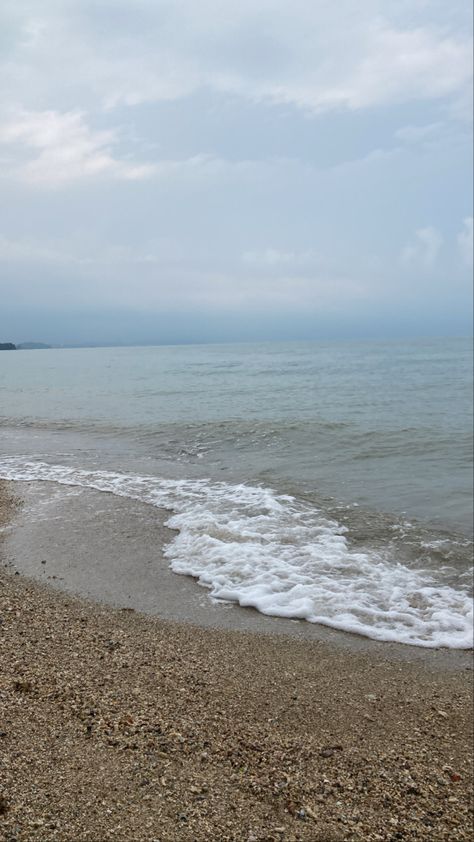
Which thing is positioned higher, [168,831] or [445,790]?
[168,831]

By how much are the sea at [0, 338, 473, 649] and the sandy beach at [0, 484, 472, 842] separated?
1080mm

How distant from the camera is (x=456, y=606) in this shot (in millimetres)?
6266

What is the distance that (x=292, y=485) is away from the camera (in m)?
11.5

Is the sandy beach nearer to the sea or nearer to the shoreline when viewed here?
the shoreline

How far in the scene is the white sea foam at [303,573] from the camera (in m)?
5.85

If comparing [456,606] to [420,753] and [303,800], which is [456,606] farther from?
[303,800]

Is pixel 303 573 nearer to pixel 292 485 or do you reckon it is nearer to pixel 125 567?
pixel 125 567

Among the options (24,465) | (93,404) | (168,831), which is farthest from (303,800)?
(93,404)

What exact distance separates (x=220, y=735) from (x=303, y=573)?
3.50 metres

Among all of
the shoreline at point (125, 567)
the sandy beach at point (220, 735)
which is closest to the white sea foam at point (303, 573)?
the shoreline at point (125, 567)

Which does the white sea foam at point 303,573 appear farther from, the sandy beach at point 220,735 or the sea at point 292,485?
the sandy beach at point 220,735

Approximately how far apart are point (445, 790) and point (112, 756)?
226cm

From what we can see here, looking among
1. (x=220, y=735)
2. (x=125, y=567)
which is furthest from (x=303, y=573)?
(x=220, y=735)

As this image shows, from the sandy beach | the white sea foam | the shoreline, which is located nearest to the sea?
the white sea foam
